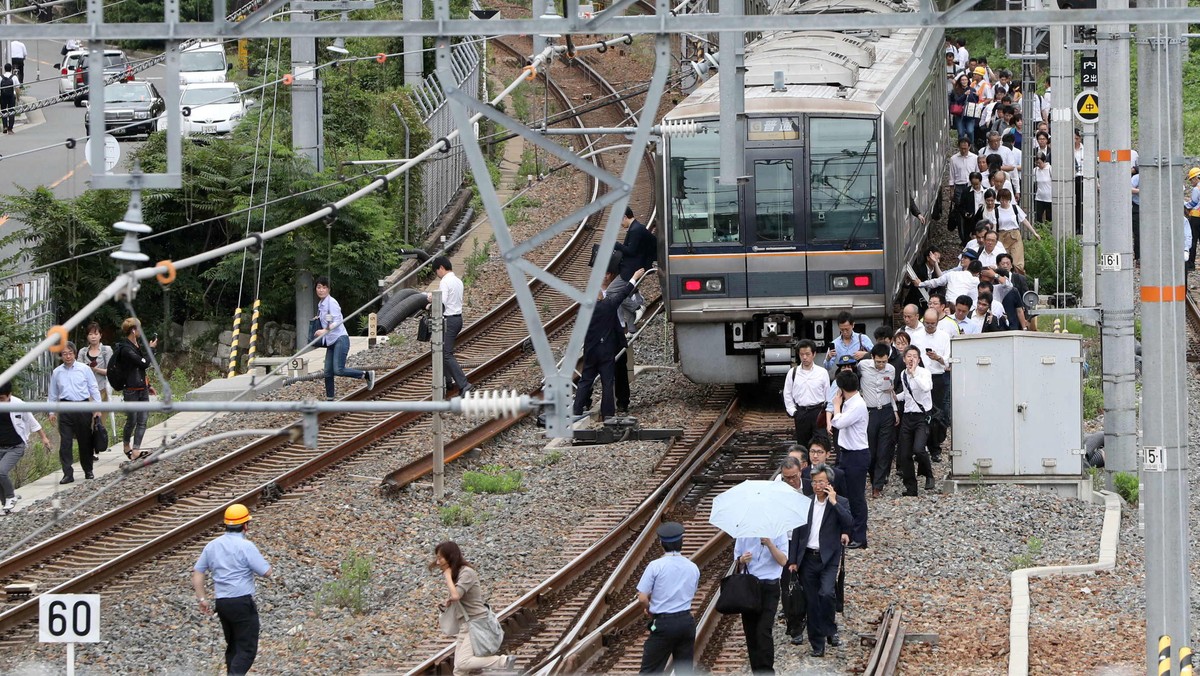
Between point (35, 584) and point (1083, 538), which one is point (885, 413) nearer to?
point (1083, 538)

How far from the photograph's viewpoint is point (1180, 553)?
9.70m

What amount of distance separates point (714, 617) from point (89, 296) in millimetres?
16512

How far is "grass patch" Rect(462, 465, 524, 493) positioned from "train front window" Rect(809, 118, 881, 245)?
385 centimetres

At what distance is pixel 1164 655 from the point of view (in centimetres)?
958

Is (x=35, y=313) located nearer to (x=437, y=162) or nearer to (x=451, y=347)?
(x=437, y=162)

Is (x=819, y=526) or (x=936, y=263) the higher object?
(x=936, y=263)

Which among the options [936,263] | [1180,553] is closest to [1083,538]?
[1180,553]

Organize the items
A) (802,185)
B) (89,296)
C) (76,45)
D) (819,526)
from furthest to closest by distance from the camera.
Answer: (76,45)
(89,296)
(802,185)
(819,526)

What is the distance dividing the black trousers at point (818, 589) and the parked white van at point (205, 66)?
1050 inches

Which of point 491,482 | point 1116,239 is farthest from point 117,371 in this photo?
point 1116,239

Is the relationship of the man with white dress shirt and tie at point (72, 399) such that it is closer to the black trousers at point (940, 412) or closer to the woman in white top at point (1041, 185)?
the black trousers at point (940, 412)

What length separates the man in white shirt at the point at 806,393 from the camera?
586 inches

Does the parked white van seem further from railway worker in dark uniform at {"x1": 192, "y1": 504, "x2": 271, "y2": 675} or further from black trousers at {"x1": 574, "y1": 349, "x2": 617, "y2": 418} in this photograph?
railway worker in dark uniform at {"x1": 192, "y1": 504, "x2": 271, "y2": 675}

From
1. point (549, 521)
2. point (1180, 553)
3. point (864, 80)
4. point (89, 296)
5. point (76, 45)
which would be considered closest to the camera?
point (1180, 553)
